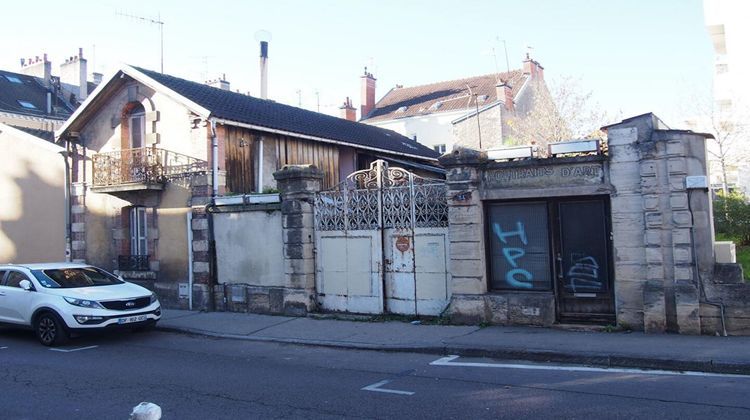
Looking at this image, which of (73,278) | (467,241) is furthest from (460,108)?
(73,278)

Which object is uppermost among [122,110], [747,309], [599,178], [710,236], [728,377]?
[122,110]

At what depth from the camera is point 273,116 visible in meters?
17.5

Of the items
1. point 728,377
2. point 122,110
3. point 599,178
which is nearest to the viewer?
point 728,377

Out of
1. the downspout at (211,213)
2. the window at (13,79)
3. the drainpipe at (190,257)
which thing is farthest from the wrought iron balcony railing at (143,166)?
the window at (13,79)

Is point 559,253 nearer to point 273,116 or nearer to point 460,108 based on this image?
point 273,116

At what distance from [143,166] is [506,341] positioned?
33.7ft

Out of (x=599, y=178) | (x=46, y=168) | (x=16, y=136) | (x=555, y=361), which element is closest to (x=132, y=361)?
(x=555, y=361)

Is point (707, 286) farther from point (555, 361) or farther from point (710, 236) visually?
point (555, 361)

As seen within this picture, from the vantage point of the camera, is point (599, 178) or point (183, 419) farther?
point (599, 178)

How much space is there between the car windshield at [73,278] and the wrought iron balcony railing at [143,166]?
3.21 metres

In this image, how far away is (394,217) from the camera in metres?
11.7

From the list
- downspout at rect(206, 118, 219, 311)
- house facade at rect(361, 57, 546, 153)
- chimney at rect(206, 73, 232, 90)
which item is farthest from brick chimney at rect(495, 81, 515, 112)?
downspout at rect(206, 118, 219, 311)

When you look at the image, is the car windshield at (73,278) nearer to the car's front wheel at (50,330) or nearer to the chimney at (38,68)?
the car's front wheel at (50,330)

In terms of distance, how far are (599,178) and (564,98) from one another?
2078 cm
